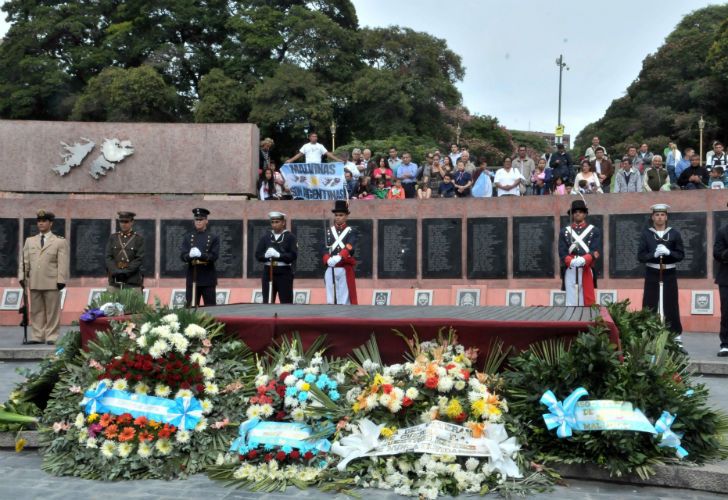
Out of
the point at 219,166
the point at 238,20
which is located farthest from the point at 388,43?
the point at 219,166

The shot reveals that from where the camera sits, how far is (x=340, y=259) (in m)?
11.5

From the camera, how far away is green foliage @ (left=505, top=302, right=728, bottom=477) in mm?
4727

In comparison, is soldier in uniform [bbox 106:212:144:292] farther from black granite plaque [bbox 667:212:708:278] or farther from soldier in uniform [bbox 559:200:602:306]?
black granite plaque [bbox 667:212:708:278]

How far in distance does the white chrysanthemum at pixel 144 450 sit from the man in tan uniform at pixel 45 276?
7.33 m

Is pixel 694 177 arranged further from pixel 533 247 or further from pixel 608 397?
pixel 608 397

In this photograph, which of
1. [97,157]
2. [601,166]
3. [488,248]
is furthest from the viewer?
[97,157]

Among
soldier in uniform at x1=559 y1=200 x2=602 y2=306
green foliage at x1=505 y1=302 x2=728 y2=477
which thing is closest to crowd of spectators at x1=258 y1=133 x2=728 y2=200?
soldier in uniform at x1=559 y1=200 x2=602 y2=306

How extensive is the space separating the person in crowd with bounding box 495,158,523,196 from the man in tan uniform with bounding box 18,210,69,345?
26.2 ft

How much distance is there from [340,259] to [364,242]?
2886 mm

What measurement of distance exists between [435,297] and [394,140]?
71.3ft

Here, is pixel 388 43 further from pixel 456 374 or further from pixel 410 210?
pixel 456 374

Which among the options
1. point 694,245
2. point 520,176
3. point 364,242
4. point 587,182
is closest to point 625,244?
point 694,245

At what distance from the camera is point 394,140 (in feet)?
114

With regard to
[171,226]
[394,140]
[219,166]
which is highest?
[394,140]
